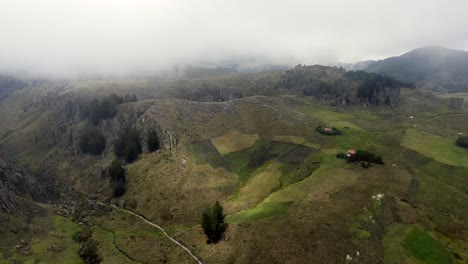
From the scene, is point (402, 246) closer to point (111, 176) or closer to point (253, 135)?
point (253, 135)

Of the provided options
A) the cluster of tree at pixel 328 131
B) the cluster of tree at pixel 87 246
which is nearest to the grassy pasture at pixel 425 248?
the cluster of tree at pixel 328 131

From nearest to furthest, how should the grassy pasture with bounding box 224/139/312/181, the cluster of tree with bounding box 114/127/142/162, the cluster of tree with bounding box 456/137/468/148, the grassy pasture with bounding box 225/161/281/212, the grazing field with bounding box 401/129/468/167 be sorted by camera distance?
the grassy pasture with bounding box 225/161/281/212, the grazing field with bounding box 401/129/468/167, the grassy pasture with bounding box 224/139/312/181, the cluster of tree with bounding box 456/137/468/148, the cluster of tree with bounding box 114/127/142/162

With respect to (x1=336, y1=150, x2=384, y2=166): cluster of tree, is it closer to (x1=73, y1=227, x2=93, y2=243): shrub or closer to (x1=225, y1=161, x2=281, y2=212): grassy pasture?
(x1=225, y1=161, x2=281, y2=212): grassy pasture

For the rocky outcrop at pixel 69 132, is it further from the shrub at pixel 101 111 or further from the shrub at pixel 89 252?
the shrub at pixel 89 252

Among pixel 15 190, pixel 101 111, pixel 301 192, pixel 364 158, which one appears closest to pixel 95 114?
pixel 101 111

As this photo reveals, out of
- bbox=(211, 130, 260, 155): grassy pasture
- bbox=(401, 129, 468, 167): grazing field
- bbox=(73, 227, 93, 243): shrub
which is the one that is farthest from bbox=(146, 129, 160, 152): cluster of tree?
bbox=(401, 129, 468, 167): grazing field

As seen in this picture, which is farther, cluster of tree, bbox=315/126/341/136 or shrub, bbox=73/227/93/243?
cluster of tree, bbox=315/126/341/136

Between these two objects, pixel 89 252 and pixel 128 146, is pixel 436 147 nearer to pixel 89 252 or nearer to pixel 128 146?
pixel 128 146

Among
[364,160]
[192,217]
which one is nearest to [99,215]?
[192,217]
